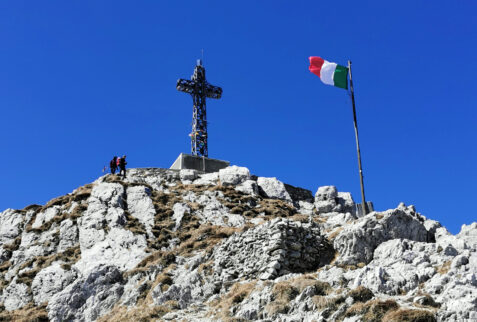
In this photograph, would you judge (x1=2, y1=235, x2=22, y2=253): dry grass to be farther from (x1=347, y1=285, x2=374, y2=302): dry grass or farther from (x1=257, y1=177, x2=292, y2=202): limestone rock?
(x1=347, y1=285, x2=374, y2=302): dry grass

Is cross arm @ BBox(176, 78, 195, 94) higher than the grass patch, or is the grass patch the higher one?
cross arm @ BBox(176, 78, 195, 94)

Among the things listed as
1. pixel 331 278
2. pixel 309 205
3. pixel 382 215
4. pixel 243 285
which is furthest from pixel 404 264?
pixel 309 205

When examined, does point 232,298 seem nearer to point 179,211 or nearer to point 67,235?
point 179,211

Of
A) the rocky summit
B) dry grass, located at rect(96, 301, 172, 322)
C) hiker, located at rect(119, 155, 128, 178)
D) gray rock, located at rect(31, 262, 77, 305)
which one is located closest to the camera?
the rocky summit

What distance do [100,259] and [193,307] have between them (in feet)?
34.9

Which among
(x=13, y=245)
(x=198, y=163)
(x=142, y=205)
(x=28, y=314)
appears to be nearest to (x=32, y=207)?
(x=13, y=245)

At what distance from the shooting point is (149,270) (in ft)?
91.9

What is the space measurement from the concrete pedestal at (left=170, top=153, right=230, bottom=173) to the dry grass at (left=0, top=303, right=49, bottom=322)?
21816mm

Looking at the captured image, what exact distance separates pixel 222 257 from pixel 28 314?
11.4 metres

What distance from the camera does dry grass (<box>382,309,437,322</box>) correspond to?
14.2m

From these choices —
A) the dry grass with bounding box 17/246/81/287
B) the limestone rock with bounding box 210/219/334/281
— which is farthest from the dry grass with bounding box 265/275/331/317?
the dry grass with bounding box 17/246/81/287

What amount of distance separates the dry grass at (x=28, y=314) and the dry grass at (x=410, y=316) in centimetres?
1994

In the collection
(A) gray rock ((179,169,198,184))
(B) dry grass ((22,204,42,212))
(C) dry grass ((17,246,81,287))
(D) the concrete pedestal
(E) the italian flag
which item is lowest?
(C) dry grass ((17,246,81,287))

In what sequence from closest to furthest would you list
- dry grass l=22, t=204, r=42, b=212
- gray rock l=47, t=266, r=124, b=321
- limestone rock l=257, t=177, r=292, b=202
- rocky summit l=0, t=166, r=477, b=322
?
1. rocky summit l=0, t=166, r=477, b=322
2. gray rock l=47, t=266, r=124, b=321
3. dry grass l=22, t=204, r=42, b=212
4. limestone rock l=257, t=177, r=292, b=202
